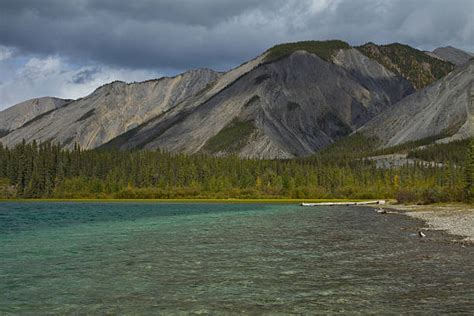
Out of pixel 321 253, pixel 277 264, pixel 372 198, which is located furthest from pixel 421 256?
pixel 372 198

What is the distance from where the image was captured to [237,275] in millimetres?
30562

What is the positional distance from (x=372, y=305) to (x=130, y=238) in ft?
115

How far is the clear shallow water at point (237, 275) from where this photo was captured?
75.9ft

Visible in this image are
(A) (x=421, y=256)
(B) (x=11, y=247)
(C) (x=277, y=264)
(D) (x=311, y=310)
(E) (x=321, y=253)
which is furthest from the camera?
(B) (x=11, y=247)

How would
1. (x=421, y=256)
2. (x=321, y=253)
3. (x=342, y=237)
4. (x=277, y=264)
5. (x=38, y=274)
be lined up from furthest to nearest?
(x=342, y=237) → (x=321, y=253) → (x=421, y=256) → (x=277, y=264) → (x=38, y=274)

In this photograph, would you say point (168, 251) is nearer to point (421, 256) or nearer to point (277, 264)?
point (277, 264)

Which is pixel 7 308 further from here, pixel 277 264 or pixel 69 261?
pixel 277 264

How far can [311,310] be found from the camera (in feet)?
72.5

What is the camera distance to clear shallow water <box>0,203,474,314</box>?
23.1 m

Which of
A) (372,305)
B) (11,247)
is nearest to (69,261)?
(11,247)

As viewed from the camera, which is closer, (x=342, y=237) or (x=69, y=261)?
(x=69, y=261)

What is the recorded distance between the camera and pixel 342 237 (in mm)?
52281

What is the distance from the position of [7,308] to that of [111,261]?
44.9ft

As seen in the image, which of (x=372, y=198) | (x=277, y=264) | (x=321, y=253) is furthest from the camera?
(x=372, y=198)
